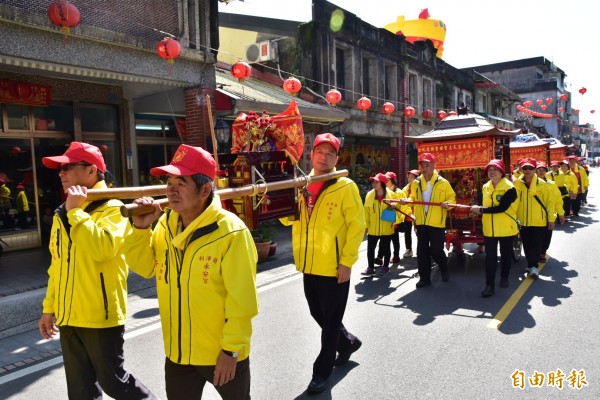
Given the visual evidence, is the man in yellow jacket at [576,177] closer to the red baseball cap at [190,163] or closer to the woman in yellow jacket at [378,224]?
the woman in yellow jacket at [378,224]

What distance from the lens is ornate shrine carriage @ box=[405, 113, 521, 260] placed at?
852 cm

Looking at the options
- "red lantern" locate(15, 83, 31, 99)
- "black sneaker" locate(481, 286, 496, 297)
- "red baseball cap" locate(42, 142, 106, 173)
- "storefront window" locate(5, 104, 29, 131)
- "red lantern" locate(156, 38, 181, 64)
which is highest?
"red lantern" locate(156, 38, 181, 64)

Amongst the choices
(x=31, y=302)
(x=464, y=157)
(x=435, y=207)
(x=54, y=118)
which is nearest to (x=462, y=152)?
(x=464, y=157)

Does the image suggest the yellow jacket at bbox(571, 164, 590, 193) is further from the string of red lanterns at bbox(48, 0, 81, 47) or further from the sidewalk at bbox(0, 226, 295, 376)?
the string of red lanterns at bbox(48, 0, 81, 47)

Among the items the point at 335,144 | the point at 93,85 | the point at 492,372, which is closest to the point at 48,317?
the point at 335,144

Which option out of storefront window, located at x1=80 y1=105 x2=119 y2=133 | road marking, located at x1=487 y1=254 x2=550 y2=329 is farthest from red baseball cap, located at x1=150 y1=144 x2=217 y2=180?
storefront window, located at x1=80 y1=105 x2=119 y2=133

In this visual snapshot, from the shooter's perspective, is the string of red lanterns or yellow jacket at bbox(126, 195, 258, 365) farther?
the string of red lanterns

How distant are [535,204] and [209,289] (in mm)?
6729

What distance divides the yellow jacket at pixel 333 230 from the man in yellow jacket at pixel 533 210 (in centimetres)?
484

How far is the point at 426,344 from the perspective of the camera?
4.86 metres

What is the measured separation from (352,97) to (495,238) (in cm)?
1257

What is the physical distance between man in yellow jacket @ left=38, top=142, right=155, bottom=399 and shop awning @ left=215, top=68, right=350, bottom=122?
7.50 meters

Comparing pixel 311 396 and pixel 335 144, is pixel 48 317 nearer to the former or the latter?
pixel 311 396

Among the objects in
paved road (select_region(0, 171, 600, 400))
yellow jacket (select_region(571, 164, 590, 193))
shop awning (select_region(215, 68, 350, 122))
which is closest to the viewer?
paved road (select_region(0, 171, 600, 400))
